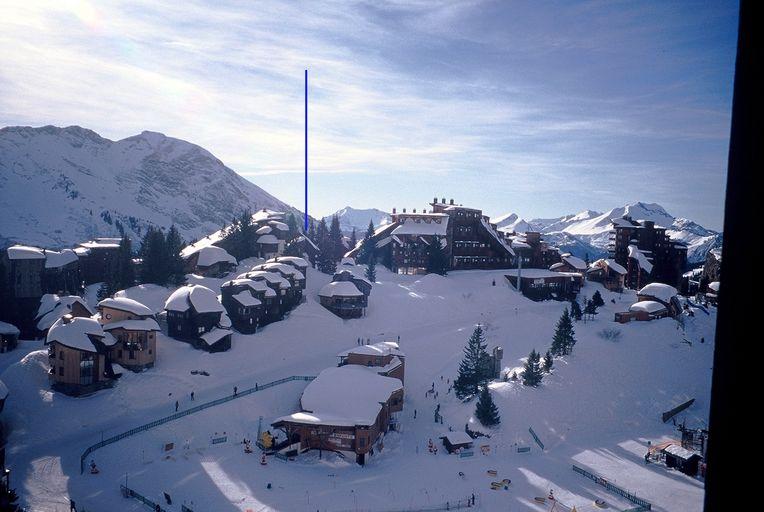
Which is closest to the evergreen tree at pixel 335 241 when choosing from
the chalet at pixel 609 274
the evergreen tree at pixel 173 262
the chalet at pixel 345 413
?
the evergreen tree at pixel 173 262

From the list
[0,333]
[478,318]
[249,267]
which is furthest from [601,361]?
[0,333]

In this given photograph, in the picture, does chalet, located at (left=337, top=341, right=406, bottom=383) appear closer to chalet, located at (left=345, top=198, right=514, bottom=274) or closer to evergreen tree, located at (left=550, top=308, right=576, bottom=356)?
evergreen tree, located at (left=550, top=308, right=576, bottom=356)

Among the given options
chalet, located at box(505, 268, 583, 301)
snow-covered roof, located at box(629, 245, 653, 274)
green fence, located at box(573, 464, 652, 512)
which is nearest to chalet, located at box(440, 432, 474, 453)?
green fence, located at box(573, 464, 652, 512)

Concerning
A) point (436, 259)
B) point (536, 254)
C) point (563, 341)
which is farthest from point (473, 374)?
point (536, 254)

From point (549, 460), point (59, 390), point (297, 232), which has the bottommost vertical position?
point (549, 460)

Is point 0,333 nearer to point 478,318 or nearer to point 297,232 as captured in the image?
point 297,232

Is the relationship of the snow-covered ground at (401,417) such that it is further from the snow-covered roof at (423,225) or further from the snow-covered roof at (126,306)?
the snow-covered roof at (423,225)

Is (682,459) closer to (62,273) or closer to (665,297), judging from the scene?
(665,297)
